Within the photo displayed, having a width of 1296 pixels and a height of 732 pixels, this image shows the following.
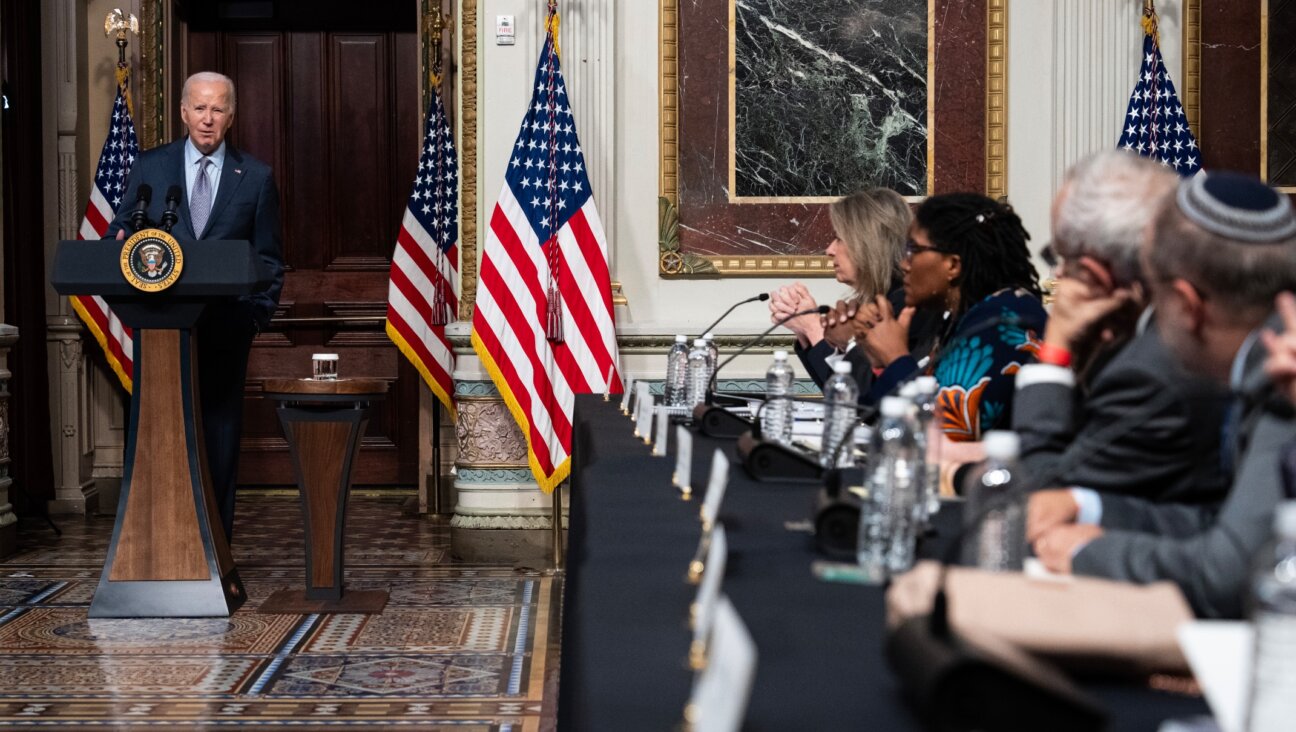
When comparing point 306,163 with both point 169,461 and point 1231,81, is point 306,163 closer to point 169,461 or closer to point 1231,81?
point 169,461

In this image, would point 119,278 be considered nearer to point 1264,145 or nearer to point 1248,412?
point 1248,412

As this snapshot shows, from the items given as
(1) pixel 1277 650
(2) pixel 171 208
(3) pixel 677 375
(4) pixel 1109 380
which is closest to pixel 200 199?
(2) pixel 171 208

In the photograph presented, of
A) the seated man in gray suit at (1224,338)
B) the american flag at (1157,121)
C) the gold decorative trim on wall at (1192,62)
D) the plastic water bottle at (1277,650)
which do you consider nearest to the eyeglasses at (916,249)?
the seated man in gray suit at (1224,338)

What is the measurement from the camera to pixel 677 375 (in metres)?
4.24

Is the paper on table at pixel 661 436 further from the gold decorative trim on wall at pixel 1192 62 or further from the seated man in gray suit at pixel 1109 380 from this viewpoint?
the gold decorative trim on wall at pixel 1192 62

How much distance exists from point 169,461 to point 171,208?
0.83 meters

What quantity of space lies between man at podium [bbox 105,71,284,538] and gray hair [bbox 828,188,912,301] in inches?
84.2

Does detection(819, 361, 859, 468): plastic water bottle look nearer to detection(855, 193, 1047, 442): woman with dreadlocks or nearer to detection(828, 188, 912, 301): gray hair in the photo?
detection(855, 193, 1047, 442): woman with dreadlocks

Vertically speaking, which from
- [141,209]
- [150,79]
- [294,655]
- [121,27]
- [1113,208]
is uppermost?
[121,27]

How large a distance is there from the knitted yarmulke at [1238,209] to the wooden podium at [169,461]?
11.9ft

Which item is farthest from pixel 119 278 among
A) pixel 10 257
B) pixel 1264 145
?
pixel 1264 145

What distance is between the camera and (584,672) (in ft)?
4.15

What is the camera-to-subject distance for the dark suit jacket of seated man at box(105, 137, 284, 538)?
530 centimetres

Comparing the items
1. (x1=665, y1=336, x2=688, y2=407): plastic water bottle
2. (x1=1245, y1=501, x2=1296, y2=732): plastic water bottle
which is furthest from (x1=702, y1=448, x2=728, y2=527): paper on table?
(x1=665, y1=336, x2=688, y2=407): plastic water bottle
